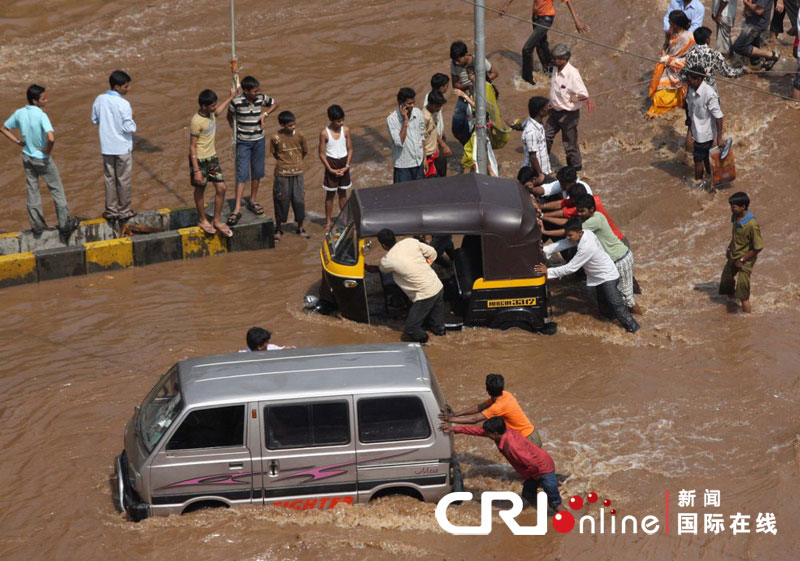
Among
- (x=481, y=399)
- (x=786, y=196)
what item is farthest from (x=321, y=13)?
(x=481, y=399)

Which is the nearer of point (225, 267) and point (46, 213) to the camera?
point (225, 267)

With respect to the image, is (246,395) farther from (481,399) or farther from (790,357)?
(790,357)

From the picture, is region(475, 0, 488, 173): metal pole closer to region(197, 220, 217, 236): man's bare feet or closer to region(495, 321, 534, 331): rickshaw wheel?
region(495, 321, 534, 331): rickshaw wheel

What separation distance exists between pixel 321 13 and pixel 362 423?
14.3 m

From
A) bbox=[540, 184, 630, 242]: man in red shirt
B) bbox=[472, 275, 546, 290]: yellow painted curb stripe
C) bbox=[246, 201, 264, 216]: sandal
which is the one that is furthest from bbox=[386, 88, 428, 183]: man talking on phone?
bbox=[472, 275, 546, 290]: yellow painted curb stripe

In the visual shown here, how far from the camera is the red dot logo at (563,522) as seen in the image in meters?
8.59

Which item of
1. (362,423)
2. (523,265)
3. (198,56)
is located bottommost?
(362,423)

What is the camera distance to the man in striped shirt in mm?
13906

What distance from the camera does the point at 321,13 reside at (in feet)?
69.1

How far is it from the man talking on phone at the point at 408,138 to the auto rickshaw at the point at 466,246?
2.11 m

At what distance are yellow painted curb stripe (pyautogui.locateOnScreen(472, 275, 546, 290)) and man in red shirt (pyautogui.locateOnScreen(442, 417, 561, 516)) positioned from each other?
10.9 ft

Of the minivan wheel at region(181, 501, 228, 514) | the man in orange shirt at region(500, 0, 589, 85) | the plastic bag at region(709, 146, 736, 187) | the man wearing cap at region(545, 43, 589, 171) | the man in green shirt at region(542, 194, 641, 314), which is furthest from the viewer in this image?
the man in orange shirt at region(500, 0, 589, 85)

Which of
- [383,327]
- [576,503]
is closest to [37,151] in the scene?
[383,327]

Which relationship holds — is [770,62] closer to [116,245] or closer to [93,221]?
[116,245]
